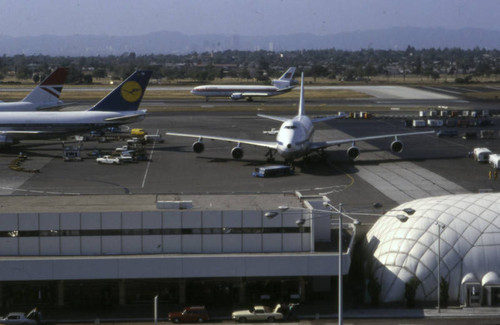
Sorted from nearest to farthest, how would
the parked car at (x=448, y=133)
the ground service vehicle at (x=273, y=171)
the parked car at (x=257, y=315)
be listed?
the parked car at (x=257, y=315) → the ground service vehicle at (x=273, y=171) → the parked car at (x=448, y=133)

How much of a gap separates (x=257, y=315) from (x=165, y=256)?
7.46 meters

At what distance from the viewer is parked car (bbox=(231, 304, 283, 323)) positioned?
47.7m

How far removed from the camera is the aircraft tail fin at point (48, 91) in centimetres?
13338

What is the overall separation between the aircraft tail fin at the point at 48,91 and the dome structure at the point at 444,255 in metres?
91.5

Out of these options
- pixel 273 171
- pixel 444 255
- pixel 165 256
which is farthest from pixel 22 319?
pixel 273 171

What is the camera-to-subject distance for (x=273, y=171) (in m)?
92.4

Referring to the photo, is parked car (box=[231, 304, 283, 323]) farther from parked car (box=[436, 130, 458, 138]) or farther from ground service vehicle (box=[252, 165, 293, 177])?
parked car (box=[436, 130, 458, 138])

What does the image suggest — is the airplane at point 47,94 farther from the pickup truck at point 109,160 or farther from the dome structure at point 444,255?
the dome structure at point 444,255

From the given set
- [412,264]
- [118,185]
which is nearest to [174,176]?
[118,185]

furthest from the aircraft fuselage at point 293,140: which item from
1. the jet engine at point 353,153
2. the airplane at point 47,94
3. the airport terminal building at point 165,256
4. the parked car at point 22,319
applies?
the airplane at point 47,94

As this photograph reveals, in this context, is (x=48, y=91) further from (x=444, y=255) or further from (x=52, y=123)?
(x=444, y=255)

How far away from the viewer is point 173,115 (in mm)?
166250

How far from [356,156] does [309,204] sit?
49.4m

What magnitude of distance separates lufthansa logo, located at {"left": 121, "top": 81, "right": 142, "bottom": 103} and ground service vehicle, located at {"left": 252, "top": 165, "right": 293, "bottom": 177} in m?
30.3
